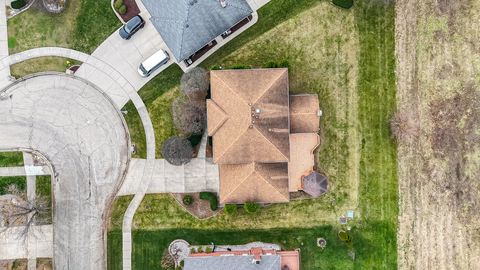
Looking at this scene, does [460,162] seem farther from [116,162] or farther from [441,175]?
[116,162]

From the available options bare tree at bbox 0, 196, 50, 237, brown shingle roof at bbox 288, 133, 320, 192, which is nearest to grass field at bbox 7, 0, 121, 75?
bare tree at bbox 0, 196, 50, 237

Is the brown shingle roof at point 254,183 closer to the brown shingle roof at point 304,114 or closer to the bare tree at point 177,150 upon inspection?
the bare tree at point 177,150

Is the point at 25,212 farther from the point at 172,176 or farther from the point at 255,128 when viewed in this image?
the point at 255,128

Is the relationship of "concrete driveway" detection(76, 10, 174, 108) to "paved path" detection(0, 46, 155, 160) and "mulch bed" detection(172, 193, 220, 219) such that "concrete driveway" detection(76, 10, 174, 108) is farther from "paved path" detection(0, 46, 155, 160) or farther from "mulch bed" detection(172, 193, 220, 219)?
"mulch bed" detection(172, 193, 220, 219)

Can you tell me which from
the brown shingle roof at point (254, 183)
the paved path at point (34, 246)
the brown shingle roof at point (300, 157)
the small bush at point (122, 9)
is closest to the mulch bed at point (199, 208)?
A: the brown shingle roof at point (254, 183)

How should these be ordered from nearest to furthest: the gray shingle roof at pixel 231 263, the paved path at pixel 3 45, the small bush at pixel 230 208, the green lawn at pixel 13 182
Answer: the gray shingle roof at pixel 231 263, the small bush at pixel 230 208, the paved path at pixel 3 45, the green lawn at pixel 13 182

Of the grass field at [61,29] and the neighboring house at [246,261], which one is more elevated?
the grass field at [61,29]
